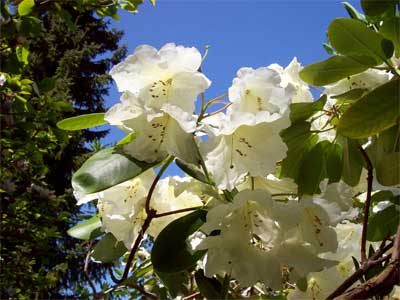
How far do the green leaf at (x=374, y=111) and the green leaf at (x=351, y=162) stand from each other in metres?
0.11

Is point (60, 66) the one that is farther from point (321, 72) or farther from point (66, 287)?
point (321, 72)

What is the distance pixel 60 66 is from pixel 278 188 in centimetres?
1033

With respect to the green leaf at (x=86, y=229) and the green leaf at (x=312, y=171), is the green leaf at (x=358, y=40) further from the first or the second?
the green leaf at (x=86, y=229)

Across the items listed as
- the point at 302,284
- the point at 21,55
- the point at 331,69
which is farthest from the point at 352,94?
the point at 21,55

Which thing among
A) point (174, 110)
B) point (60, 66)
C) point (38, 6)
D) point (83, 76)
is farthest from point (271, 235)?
point (83, 76)

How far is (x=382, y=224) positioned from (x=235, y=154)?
1.19 feet

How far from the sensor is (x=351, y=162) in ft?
2.37

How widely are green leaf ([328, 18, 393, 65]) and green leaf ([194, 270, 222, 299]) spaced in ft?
1.25

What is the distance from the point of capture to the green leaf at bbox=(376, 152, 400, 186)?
650mm

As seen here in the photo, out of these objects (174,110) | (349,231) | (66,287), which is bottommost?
(66,287)

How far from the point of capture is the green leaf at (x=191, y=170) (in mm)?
580

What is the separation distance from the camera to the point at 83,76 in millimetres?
11812

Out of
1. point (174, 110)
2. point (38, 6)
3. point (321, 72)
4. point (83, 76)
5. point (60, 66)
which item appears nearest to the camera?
point (174, 110)

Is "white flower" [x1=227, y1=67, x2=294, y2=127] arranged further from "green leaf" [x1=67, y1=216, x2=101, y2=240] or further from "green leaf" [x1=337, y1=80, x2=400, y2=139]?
"green leaf" [x1=67, y1=216, x2=101, y2=240]
